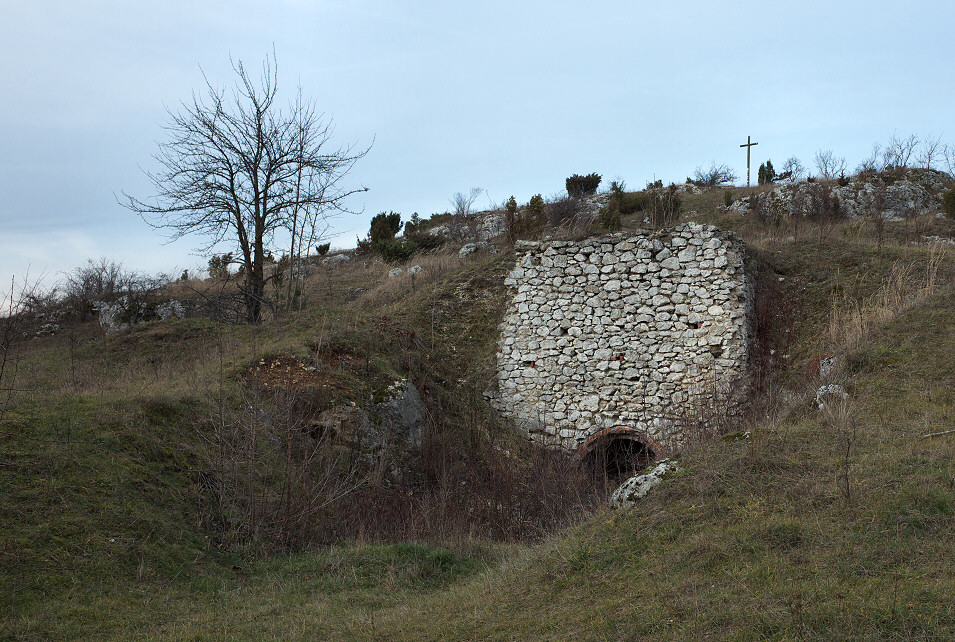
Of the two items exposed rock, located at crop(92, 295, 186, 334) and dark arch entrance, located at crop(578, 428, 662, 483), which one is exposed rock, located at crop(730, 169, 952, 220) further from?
exposed rock, located at crop(92, 295, 186, 334)

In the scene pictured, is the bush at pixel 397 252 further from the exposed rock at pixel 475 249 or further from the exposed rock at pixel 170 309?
the exposed rock at pixel 170 309

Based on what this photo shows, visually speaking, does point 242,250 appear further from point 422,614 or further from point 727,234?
point 422,614

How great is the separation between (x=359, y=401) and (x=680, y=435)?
555cm

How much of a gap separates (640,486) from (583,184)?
28.8 m

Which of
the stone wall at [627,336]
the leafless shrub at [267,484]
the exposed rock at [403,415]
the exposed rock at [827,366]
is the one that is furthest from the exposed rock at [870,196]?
the leafless shrub at [267,484]

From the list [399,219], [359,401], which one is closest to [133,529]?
[359,401]

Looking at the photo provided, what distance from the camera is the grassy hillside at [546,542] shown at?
4.28 m

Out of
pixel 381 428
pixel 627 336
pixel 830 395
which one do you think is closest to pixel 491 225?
pixel 627 336

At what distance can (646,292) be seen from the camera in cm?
1270

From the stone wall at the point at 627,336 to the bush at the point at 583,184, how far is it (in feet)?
67.4

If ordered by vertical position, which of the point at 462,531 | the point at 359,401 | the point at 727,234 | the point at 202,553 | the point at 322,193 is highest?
the point at 322,193

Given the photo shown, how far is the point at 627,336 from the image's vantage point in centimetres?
1264

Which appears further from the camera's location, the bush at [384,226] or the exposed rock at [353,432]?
the bush at [384,226]

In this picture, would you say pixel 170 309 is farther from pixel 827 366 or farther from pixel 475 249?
pixel 827 366
